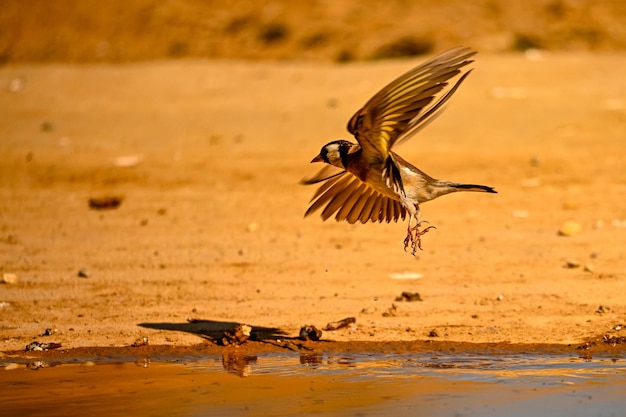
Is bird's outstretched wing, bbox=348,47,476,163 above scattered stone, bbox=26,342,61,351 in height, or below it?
above

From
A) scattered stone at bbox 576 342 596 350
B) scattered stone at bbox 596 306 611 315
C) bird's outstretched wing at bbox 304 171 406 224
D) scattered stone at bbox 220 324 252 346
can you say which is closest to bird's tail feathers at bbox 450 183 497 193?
bird's outstretched wing at bbox 304 171 406 224

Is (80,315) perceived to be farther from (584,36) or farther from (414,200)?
(584,36)

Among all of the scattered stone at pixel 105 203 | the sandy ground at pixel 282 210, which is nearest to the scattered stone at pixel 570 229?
the sandy ground at pixel 282 210

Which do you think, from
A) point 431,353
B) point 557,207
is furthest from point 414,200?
point 557,207

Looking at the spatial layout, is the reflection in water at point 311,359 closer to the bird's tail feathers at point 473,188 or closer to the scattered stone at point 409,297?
the scattered stone at point 409,297

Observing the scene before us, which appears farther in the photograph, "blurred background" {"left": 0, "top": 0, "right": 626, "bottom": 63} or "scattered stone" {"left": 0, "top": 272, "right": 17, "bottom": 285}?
"blurred background" {"left": 0, "top": 0, "right": 626, "bottom": 63}

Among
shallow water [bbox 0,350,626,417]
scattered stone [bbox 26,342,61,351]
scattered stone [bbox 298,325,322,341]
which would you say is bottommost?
shallow water [bbox 0,350,626,417]

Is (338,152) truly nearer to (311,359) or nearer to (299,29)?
(311,359)

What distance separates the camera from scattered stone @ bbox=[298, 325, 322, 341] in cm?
749

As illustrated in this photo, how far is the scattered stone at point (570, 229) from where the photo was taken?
9672 millimetres

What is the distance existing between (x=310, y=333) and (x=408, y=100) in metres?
1.99

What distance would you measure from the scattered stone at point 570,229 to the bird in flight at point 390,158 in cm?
249

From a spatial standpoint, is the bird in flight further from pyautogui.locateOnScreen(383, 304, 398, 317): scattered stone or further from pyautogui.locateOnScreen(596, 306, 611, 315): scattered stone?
pyautogui.locateOnScreen(596, 306, 611, 315): scattered stone

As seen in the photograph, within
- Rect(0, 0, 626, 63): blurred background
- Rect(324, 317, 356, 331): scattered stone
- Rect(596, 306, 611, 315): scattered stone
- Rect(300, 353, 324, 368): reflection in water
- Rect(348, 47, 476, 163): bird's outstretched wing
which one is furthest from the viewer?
Rect(0, 0, 626, 63): blurred background
